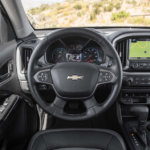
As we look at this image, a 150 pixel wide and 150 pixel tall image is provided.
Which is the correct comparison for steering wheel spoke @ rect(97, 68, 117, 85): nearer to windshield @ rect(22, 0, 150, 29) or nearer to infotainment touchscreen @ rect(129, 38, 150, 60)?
infotainment touchscreen @ rect(129, 38, 150, 60)

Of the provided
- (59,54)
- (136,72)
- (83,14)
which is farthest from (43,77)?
(83,14)

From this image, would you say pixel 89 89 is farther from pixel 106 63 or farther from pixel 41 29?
pixel 41 29

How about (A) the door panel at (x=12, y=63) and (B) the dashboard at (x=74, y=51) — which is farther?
(B) the dashboard at (x=74, y=51)

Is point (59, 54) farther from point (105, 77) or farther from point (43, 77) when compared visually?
point (105, 77)

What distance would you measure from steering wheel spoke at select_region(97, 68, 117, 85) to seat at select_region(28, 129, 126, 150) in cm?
39

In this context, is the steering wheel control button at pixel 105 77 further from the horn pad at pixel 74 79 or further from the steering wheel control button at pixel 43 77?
the steering wheel control button at pixel 43 77

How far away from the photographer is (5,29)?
5.25ft

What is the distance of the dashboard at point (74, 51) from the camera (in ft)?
4.81

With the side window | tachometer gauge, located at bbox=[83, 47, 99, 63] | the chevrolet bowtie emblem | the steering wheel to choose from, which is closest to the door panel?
the side window

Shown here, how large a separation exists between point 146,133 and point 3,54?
1.43 meters

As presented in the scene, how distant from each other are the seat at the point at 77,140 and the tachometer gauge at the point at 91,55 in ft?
1.98

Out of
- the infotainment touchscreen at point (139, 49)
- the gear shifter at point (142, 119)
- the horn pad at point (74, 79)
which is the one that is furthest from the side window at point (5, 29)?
the gear shifter at point (142, 119)

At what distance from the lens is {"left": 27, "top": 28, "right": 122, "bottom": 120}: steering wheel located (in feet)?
3.88

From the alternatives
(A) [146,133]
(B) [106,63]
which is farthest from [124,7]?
(A) [146,133]
